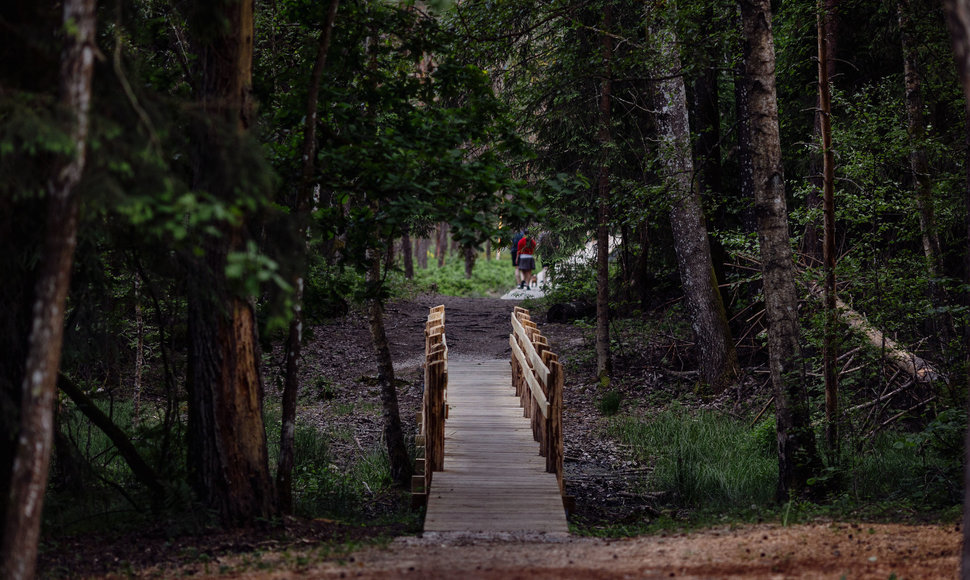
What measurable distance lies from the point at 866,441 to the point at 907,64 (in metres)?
5.00

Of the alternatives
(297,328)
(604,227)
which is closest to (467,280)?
(604,227)

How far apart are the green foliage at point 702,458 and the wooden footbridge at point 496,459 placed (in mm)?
1713

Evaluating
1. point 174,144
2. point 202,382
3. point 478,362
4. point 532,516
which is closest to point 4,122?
point 174,144

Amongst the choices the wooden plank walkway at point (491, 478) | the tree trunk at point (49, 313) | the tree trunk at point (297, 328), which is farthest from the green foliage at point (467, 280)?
the tree trunk at point (49, 313)

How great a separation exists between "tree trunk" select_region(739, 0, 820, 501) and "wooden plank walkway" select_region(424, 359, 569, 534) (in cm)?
237

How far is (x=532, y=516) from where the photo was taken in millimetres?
7133

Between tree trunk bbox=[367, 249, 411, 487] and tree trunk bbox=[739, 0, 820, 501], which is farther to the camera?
tree trunk bbox=[367, 249, 411, 487]

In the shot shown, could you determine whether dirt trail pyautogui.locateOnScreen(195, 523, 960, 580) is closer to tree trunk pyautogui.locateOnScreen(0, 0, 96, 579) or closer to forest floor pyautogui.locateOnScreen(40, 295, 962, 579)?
forest floor pyautogui.locateOnScreen(40, 295, 962, 579)

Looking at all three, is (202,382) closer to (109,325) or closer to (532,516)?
(109,325)

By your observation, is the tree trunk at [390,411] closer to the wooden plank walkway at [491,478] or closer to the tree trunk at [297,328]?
the wooden plank walkway at [491,478]

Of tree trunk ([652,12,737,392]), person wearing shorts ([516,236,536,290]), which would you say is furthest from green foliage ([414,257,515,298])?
tree trunk ([652,12,737,392])

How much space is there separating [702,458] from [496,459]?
2996 mm

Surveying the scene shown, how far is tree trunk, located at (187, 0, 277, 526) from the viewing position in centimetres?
588

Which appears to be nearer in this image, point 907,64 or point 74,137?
point 74,137
